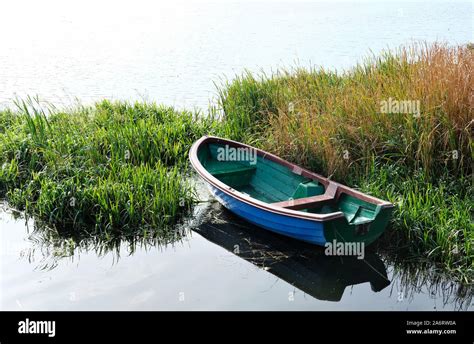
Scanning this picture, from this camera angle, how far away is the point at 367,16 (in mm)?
31312

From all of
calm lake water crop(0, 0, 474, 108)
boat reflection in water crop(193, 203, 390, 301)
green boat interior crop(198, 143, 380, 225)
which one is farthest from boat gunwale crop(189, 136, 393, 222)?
calm lake water crop(0, 0, 474, 108)

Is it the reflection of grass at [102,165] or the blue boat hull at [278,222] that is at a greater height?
the reflection of grass at [102,165]

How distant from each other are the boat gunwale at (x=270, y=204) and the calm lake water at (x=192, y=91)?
0.45m

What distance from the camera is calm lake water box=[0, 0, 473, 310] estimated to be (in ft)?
21.5

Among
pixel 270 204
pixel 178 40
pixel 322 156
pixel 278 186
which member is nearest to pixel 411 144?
pixel 322 156

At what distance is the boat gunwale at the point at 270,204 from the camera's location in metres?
6.87

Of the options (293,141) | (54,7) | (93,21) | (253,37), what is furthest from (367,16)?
(293,141)

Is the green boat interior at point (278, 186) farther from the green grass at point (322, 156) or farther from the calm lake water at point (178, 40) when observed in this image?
the calm lake water at point (178, 40)

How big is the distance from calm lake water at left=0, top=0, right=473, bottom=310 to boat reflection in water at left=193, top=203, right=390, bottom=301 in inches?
0.7

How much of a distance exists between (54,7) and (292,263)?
29442 mm

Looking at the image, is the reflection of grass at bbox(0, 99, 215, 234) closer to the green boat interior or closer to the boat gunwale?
the boat gunwale

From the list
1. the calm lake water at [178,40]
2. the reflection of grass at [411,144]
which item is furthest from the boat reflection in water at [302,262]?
the calm lake water at [178,40]

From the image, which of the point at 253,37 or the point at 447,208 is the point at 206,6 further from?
the point at 447,208

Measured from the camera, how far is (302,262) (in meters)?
7.04
